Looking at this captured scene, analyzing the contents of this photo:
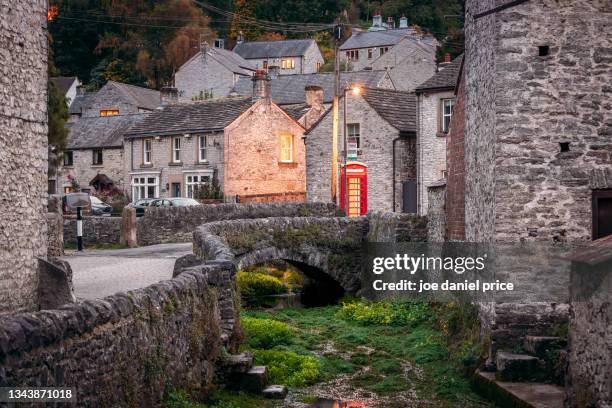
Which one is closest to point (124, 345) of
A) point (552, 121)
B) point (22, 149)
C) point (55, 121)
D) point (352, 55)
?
point (22, 149)

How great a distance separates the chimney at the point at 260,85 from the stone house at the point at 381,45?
29.9m

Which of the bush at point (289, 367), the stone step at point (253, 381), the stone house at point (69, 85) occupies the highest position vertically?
the stone house at point (69, 85)

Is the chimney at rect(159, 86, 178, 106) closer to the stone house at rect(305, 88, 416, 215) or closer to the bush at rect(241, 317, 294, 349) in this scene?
the stone house at rect(305, 88, 416, 215)

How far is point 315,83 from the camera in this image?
6656 cm

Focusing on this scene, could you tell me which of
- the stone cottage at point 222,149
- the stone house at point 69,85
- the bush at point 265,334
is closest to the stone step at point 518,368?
the bush at point 265,334

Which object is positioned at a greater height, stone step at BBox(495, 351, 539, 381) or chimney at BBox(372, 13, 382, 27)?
chimney at BBox(372, 13, 382, 27)

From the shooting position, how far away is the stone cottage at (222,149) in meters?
48.5

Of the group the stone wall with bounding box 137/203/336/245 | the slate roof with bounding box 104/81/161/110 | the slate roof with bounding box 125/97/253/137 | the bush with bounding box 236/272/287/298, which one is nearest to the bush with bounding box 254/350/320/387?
the bush with bounding box 236/272/287/298

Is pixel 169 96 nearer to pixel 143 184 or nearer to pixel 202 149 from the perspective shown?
pixel 143 184

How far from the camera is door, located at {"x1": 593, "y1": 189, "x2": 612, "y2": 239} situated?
52.7 ft

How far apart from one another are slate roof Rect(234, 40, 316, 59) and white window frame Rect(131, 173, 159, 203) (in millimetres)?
42218

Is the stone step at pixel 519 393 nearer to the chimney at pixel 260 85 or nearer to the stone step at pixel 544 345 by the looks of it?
the stone step at pixel 544 345

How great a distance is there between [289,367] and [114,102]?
58586 mm

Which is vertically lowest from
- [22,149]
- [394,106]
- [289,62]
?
[22,149]
